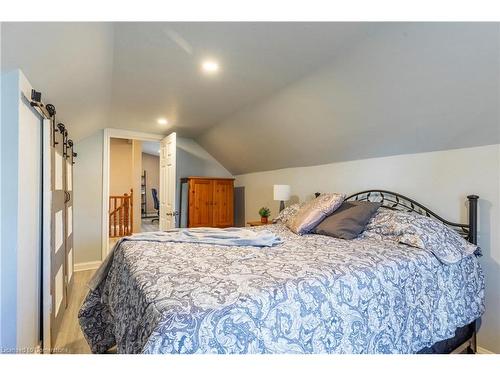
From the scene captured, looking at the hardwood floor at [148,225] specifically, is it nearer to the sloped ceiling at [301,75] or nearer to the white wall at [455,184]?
the sloped ceiling at [301,75]

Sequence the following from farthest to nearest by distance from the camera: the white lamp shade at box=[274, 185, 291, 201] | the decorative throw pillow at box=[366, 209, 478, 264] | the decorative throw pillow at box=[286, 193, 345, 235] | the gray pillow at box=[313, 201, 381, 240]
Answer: the white lamp shade at box=[274, 185, 291, 201], the decorative throw pillow at box=[286, 193, 345, 235], the gray pillow at box=[313, 201, 381, 240], the decorative throw pillow at box=[366, 209, 478, 264]

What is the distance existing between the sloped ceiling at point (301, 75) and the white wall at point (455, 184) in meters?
0.11

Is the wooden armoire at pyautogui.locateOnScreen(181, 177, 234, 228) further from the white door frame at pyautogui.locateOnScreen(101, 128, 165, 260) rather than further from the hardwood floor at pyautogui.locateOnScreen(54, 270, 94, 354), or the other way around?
the hardwood floor at pyautogui.locateOnScreen(54, 270, 94, 354)

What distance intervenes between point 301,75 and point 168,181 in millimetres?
2531

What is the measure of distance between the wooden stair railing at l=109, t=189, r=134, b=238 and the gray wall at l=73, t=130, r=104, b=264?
2414 mm

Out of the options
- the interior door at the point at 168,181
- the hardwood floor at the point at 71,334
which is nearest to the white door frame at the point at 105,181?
the interior door at the point at 168,181

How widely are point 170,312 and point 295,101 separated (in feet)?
7.43

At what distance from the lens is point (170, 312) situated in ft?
2.90

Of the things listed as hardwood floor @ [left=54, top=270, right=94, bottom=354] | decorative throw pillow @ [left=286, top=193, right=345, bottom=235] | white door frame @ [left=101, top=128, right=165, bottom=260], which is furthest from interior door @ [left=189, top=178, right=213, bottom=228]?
decorative throw pillow @ [left=286, top=193, right=345, bottom=235]

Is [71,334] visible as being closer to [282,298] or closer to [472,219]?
[282,298]

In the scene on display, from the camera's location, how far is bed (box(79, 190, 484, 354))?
36.3 inches

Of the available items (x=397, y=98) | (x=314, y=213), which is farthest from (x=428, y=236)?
(x=397, y=98)


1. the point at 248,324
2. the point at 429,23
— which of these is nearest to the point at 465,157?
the point at 429,23
